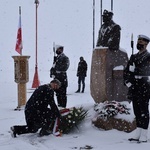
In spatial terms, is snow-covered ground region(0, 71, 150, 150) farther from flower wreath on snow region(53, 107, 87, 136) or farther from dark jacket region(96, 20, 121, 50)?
dark jacket region(96, 20, 121, 50)

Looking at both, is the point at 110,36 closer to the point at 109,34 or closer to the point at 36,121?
the point at 109,34

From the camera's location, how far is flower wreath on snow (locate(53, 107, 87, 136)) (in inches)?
221

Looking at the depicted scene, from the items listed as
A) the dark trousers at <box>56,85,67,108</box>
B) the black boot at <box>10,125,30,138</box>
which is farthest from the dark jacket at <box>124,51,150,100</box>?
the dark trousers at <box>56,85,67,108</box>

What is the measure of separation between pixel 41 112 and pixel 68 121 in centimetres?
57

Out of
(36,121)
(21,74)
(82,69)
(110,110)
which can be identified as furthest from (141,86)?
(82,69)

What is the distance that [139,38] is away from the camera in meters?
5.22

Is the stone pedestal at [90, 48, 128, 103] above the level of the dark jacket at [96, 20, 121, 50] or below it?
below

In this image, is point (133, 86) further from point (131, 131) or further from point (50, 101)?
point (50, 101)

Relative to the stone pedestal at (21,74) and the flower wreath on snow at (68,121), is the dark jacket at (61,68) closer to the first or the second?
the stone pedestal at (21,74)

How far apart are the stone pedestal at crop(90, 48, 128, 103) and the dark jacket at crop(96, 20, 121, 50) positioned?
0.15 m

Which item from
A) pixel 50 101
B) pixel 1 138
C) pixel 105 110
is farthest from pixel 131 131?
pixel 1 138

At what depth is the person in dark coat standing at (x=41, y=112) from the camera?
545 cm

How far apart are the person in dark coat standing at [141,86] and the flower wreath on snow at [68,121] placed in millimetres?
1165

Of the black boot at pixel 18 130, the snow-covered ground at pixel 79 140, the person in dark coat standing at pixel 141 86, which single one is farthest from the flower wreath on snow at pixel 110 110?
the black boot at pixel 18 130
